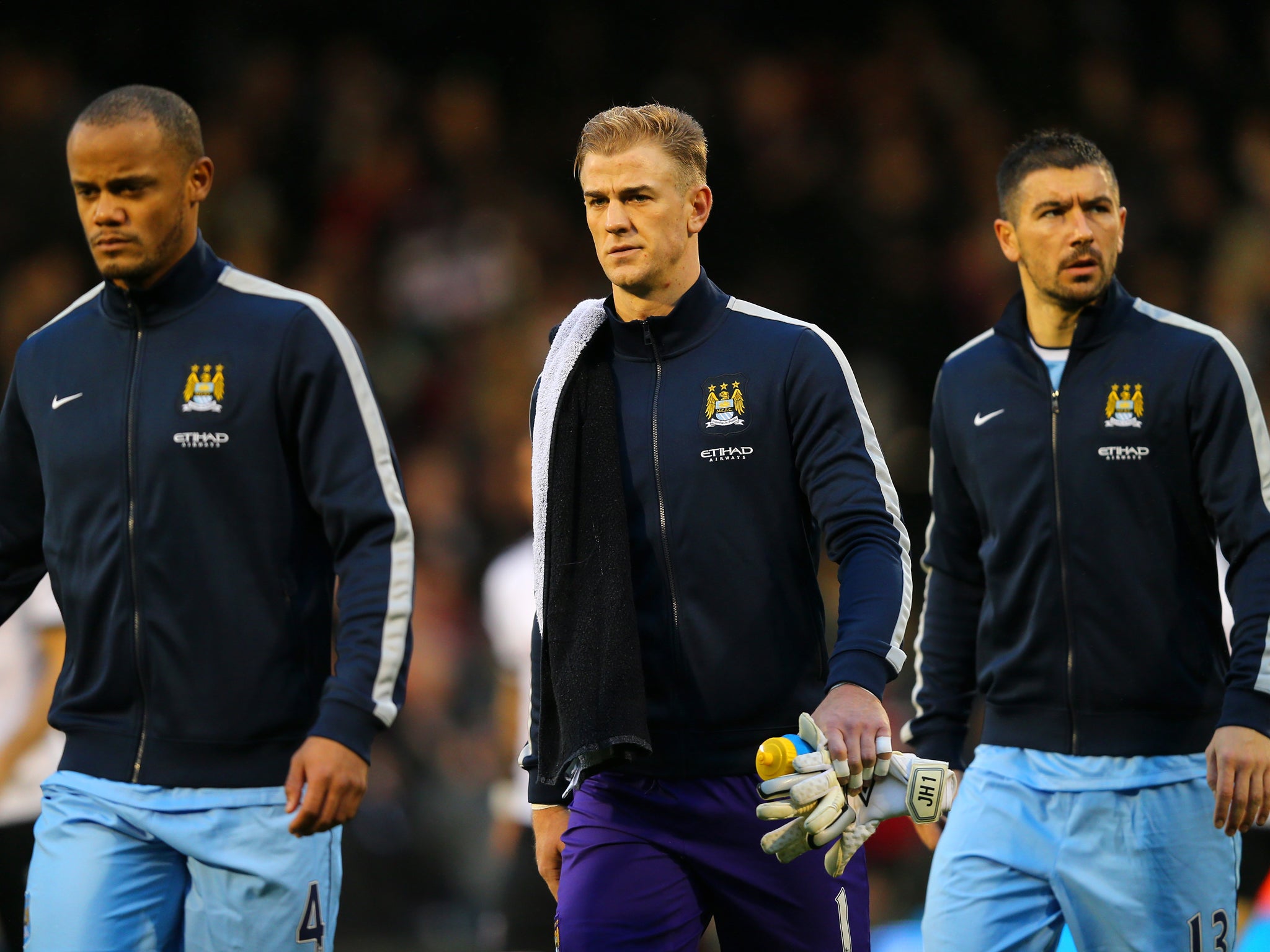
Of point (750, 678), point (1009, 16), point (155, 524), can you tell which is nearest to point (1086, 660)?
point (750, 678)

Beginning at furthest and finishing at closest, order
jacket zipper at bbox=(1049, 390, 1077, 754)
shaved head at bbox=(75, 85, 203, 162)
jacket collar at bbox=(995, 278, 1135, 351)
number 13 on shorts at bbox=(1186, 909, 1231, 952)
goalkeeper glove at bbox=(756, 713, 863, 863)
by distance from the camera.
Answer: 1. jacket collar at bbox=(995, 278, 1135, 351)
2. jacket zipper at bbox=(1049, 390, 1077, 754)
3. number 13 on shorts at bbox=(1186, 909, 1231, 952)
4. shaved head at bbox=(75, 85, 203, 162)
5. goalkeeper glove at bbox=(756, 713, 863, 863)

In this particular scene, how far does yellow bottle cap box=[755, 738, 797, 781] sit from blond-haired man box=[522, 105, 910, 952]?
396mm

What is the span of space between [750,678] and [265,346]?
1.15 meters

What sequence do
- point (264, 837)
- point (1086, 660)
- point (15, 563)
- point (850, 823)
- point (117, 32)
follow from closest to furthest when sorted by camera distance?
point (850, 823) < point (264, 837) < point (15, 563) < point (1086, 660) < point (117, 32)

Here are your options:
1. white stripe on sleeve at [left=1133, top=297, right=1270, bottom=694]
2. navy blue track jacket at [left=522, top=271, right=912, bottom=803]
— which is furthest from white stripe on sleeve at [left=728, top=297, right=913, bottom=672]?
white stripe on sleeve at [left=1133, top=297, right=1270, bottom=694]

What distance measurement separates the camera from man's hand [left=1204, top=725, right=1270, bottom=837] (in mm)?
3402

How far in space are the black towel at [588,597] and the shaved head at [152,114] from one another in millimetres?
911

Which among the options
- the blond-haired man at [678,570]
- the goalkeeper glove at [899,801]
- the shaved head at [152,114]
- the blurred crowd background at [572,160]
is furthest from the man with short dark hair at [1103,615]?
the blurred crowd background at [572,160]

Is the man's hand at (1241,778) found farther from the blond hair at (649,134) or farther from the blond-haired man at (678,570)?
the blond hair at (649,134)

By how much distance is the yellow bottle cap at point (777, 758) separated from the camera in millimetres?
2688

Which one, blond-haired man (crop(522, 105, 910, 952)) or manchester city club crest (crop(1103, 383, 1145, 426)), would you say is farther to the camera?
manchester city club crest (crop(1103, 383, 1145, 426))

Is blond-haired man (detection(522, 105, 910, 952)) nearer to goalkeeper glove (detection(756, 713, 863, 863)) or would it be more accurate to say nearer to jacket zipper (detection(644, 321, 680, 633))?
jacket zipper (detection(644, 321, 680, 633))

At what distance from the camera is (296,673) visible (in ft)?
10.4

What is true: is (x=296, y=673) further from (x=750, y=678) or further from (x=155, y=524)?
(x=750, y=678)
